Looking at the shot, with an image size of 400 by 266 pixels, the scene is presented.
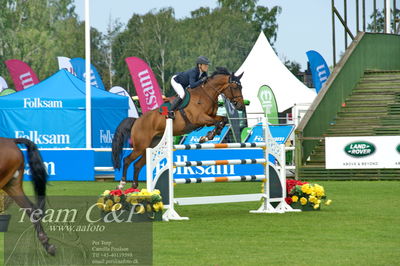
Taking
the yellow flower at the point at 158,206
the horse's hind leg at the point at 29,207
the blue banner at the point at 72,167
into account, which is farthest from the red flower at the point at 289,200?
the blue banner at the point at 72,167

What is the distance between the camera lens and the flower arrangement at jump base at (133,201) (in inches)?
458

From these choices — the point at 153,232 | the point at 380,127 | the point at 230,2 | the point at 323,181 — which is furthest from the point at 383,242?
the point at 230,2

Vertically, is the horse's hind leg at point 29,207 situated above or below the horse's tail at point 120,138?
below

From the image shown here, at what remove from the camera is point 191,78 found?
51.3 feet

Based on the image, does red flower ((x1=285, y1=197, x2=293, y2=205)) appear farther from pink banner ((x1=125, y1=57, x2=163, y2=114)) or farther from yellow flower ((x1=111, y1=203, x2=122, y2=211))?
pink banner ((x1=125, y1=57, x2=163, y2=114))

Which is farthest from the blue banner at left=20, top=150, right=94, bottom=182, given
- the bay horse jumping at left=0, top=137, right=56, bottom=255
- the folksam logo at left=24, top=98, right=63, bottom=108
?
the bay horse jumping at left=0, top=137, right=56, bottom=255

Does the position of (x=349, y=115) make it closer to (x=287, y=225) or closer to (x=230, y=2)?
(x=287, y=225)

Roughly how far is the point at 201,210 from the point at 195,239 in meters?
4.38

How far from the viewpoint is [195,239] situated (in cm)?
977

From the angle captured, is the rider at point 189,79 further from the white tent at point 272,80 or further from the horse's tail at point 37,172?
the white tent at point 272,80

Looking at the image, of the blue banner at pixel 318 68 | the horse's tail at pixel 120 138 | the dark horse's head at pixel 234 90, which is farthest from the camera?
the blue banner at pixel 318 68

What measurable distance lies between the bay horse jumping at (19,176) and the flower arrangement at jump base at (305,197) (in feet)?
19.0

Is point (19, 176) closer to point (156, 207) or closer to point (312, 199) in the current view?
point (156, 207)

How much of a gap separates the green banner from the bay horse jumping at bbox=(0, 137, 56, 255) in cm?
3012
